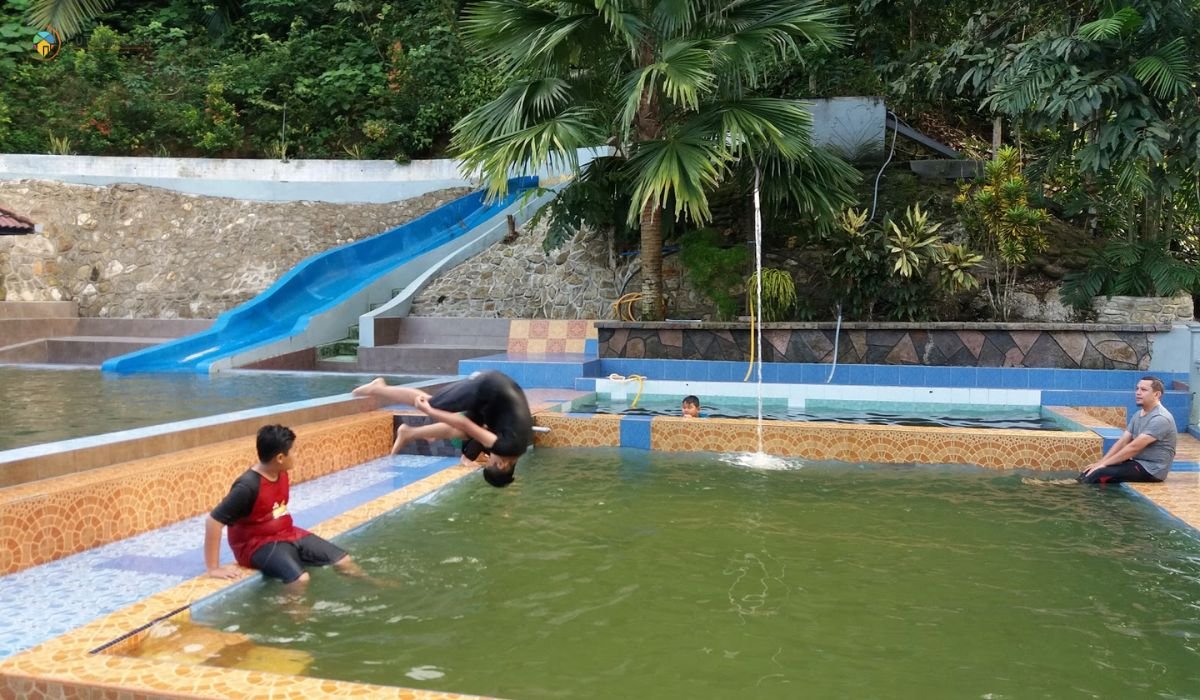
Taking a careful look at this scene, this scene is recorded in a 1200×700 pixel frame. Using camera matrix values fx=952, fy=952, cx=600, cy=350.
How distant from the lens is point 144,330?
1598cm

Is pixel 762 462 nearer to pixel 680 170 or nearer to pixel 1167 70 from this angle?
pixel 680 170

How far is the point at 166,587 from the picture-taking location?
486cm

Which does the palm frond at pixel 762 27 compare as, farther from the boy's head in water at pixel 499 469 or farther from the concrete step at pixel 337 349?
the boy's head in water at pixel 499 469

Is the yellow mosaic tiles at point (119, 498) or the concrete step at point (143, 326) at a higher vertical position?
the concrete step at point (143, 326)

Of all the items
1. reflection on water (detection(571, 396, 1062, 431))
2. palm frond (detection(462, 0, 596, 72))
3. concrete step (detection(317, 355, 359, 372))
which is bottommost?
reflection on water (detection(571, 396, 1062, 431))

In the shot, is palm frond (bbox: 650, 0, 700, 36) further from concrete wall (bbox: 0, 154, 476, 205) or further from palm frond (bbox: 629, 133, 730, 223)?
concrete wall (bbox: 0, 154, 476, 205)

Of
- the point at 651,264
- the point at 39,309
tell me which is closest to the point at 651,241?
the point at 651,264

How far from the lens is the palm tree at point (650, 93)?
10703 mm

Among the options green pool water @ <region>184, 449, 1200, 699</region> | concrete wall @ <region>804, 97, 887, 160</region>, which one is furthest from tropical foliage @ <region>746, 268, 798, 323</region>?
green pool water @ <region>184, 449, 1200, 699</region>

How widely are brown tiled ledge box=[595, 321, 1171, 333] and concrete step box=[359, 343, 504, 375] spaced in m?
2.30

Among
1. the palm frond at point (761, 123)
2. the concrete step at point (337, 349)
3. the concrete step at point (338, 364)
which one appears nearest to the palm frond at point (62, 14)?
the concrete step at point (337, 349)

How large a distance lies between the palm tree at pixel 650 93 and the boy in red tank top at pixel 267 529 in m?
6.13

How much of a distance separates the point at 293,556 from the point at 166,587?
0.63 metres

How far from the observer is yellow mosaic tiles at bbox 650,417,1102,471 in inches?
320
